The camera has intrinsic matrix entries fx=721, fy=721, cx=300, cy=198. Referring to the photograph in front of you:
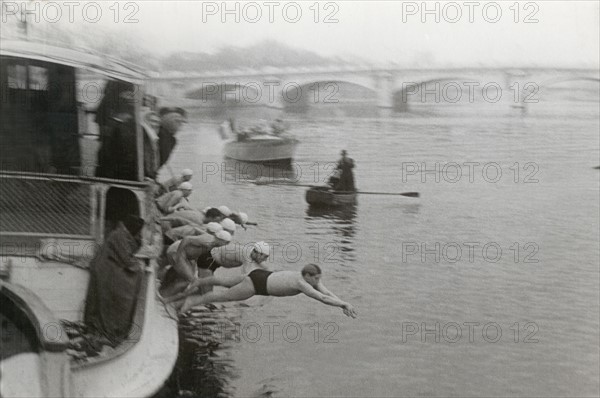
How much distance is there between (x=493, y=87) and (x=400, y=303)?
1.17 m

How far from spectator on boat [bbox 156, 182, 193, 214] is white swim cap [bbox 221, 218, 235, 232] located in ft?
0.60

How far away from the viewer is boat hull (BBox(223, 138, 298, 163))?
3473 millimetres

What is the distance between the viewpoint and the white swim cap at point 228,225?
3.48 metres

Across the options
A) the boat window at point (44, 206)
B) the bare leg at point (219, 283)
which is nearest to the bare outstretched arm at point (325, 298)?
the bare leg at point (219, 283)

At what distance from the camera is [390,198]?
3.55 m

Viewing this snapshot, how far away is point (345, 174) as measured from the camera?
3529mm

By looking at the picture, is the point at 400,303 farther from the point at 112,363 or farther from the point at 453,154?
the point at 112,363

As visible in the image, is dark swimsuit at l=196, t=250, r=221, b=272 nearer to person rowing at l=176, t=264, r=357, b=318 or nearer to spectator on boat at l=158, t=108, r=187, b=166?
person rowing at l=176, t=264, r=357, b=318

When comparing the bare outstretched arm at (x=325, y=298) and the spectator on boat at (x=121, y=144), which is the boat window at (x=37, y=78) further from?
the bare outstretched arm at (x=325, y=298)

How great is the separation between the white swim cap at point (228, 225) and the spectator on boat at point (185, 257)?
37 millimetres

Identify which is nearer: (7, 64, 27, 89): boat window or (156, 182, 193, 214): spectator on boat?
(7, 64, 27, 89): boat window

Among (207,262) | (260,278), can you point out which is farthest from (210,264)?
(260,278)

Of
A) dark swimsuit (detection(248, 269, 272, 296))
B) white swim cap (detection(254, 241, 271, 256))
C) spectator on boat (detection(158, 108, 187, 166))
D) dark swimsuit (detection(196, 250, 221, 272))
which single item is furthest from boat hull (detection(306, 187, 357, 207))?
spectator on boat (detection(158, 108, 187, 166))

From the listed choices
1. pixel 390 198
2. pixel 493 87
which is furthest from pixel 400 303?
pixel 493 87
